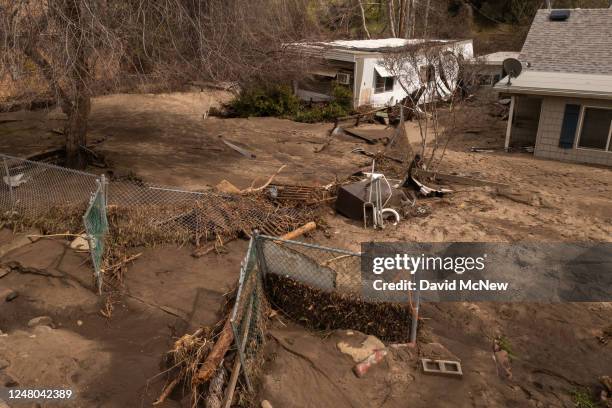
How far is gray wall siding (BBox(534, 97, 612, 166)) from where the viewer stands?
15.3m

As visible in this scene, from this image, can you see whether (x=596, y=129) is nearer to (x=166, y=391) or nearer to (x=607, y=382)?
(x=607, y=382)

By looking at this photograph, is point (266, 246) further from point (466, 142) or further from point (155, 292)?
point (466, 142)

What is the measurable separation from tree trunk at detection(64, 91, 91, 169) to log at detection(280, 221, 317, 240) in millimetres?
6724

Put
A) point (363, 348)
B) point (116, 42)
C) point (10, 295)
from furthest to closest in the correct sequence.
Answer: point (116, 42) < point (10, 295) < point (363, 348)

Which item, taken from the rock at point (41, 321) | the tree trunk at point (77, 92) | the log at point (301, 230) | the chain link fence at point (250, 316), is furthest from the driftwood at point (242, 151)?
the chain link fence at point (250, 316)

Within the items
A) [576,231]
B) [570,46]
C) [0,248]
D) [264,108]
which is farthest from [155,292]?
[570,46]

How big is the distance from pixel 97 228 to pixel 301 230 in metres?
3.72

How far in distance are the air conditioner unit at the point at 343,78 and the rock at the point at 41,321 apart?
60.1 ft

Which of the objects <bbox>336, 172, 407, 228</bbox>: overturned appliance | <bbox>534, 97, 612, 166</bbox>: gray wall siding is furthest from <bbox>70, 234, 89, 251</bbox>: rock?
<bbox>534, 97, 612, 166</bbox>: gray wall siding

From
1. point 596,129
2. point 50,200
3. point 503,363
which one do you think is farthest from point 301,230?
point 596,129

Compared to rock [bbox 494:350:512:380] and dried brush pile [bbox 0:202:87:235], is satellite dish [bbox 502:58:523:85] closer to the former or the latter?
rock [bbox 494:350:512:380]

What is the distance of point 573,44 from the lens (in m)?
18.5

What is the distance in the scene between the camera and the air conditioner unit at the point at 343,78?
74.1 feet

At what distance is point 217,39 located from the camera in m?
11.4
